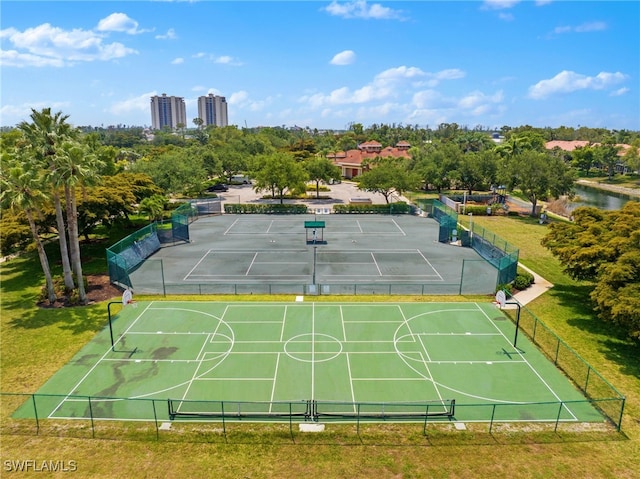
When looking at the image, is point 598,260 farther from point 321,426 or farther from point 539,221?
point 539,221

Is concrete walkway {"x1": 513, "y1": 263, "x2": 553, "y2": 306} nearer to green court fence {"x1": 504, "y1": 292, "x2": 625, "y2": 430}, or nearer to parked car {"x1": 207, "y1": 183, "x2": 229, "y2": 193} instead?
green court fence {"x1": 504, "y1": 292, "x2": 625, "y2": 430}

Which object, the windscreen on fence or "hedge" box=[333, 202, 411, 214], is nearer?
the windscreen on fence

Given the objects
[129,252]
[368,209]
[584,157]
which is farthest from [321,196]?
[584,157]

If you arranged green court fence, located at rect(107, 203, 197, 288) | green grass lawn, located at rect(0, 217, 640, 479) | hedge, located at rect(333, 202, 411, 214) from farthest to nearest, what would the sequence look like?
1. hedge, located at rect(333, 202, 411, 214)
2. green court fence, located at rect(107, 203, 197, 288)
3. green grass lawn, located at rect(0, 217, 640, 479)

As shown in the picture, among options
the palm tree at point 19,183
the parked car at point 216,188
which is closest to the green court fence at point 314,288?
the palm tree at point 19,183

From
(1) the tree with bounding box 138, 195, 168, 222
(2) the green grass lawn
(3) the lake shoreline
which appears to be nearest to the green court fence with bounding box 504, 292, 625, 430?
(2) the green grass lawn

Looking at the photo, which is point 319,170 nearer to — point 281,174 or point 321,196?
point 321,196

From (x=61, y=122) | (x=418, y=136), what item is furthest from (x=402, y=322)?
(x=418, y=136)
